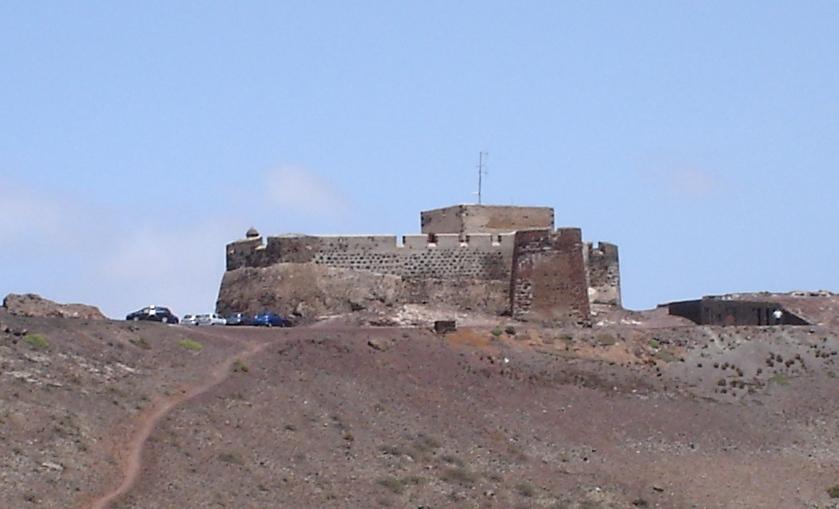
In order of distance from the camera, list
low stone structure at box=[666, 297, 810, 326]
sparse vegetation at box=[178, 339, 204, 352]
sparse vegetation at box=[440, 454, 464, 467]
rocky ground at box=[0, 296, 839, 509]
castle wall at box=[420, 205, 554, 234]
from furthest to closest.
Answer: low stone structure at box=[666, 297, 810, 326], castle wall at box=[420, 205, 554, 234], sparse vegetation at box=[178, 339, 204, 352], sparse vegetation at box=[440, 454, 464, 467], rocky ground at box=[0, 296, 839, 509]

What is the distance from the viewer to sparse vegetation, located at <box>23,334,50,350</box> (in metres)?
34.2

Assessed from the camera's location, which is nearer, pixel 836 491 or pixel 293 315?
pixel 836 491

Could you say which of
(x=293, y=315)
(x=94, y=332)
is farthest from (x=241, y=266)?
(x=94, y=332)

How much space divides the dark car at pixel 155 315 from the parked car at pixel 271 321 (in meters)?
2.43

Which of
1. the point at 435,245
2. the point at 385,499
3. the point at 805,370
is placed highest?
the point at 435,245

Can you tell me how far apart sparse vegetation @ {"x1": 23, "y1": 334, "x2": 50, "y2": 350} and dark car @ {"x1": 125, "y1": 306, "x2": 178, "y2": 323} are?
11.6 m

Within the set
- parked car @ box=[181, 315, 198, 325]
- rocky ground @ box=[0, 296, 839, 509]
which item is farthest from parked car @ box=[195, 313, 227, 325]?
rocky ground @ box=[0, 296, 839, 509]

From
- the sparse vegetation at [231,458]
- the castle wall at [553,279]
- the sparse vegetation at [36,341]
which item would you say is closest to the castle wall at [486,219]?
the castle wall at [553,279]

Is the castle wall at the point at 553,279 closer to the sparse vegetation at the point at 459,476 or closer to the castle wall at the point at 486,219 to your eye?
the castle wall at the point at 486,219

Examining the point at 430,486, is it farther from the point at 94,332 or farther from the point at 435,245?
the point at 435,245

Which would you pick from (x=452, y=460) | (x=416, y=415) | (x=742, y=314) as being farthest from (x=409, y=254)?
(x=452, y=460)

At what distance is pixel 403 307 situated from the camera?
154ft

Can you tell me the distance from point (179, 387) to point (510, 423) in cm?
745

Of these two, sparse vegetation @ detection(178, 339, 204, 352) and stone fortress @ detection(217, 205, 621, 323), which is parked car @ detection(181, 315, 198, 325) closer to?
stone fortress @ detection(217, 205, 621, 323)
